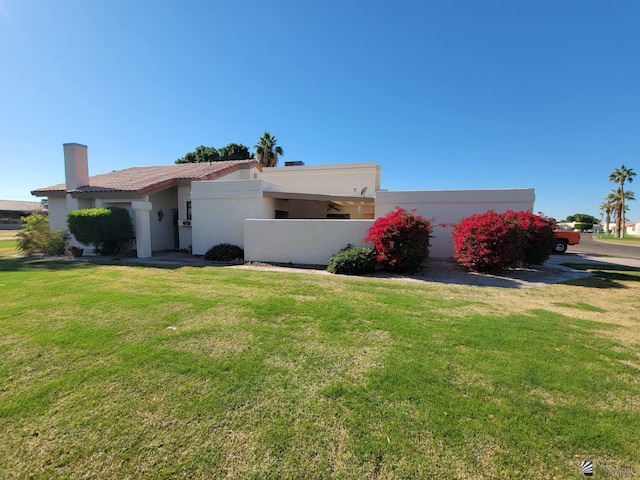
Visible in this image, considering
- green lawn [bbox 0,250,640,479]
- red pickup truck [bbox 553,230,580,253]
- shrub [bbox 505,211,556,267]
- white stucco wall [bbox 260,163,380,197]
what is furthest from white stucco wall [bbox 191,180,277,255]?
red pickup truck [bbox 553,230,580,253]

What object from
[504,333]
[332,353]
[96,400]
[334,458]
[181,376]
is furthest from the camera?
[504,333]

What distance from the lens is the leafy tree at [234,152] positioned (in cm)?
4331

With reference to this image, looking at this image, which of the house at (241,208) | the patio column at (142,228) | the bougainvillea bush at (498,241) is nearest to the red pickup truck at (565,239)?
the house at (241,208)

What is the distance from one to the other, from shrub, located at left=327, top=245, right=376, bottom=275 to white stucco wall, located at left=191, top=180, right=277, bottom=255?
5.64 meters

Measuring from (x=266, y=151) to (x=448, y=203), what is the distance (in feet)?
103

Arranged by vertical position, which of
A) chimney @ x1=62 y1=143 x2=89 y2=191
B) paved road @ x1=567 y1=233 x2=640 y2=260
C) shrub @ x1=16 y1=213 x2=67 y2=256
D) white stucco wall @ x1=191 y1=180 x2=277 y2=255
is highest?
chimney @ x1=62 y1=143 x2=89 y2=191

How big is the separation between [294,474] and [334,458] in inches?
14.3

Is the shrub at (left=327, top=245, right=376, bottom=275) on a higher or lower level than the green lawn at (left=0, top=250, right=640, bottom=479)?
higher

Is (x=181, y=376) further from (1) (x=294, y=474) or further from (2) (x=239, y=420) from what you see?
(1) (x=294, y=474)

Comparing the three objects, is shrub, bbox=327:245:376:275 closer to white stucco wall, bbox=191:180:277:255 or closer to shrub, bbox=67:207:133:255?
white stucco wall, bbox=191:180:277:255

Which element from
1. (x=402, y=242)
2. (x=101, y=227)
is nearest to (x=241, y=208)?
(x=101, y=227)

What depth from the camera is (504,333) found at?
17.1 feet

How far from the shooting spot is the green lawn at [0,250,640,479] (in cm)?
248

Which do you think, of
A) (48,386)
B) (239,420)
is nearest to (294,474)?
(239,420)
